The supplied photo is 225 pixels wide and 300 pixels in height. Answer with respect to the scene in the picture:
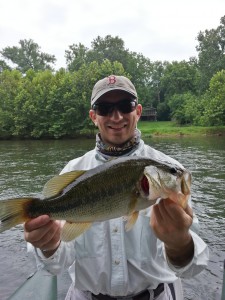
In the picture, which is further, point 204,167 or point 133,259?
point 204,167

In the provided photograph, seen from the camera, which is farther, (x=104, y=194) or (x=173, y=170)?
(x=104, y=194)

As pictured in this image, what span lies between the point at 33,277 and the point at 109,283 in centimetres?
164

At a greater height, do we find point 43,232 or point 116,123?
point 116,123

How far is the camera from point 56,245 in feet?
9.26

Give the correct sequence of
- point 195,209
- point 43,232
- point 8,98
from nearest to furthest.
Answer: point 43,232, point 195,209, point 8,98

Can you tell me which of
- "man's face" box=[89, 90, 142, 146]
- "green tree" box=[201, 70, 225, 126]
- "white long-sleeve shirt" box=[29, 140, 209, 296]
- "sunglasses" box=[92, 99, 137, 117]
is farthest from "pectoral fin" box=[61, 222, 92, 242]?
"green tree" box=[201, 70, 225, 126]

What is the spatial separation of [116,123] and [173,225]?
4.33 feet

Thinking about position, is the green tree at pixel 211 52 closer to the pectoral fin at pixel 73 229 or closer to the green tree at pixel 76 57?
the green tree at pixel 76 57

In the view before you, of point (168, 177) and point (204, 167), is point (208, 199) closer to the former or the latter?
point (204, 167)

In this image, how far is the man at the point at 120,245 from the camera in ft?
8.33

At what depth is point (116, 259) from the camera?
3012 millimetres

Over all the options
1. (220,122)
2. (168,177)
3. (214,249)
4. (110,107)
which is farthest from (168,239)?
(220,122)

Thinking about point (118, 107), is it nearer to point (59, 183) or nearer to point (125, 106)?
point (125, 106)

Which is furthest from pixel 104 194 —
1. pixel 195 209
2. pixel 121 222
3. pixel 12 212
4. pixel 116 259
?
pixel 195 209
